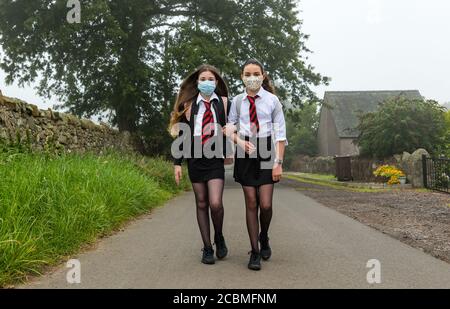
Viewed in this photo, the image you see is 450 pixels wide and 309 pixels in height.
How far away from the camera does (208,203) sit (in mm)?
4289

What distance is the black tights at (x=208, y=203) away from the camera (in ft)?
13.6

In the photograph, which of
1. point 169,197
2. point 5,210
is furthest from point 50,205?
point 169,197

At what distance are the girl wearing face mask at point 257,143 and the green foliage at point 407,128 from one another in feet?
A: 47.8

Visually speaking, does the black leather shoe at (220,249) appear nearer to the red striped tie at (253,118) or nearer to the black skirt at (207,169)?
the black skirt at (207,169)

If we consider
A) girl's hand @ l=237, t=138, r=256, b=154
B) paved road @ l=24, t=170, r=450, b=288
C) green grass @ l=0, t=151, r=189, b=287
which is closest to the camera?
paved road @ l=24, t=170, r=450, b=288

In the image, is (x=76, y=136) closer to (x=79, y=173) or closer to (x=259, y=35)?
(x=79, y=173)

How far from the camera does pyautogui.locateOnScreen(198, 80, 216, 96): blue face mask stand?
14.0 feet

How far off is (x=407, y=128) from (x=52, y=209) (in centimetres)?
1572

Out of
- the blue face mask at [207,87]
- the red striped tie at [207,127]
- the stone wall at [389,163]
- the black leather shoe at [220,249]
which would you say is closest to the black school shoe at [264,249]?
the black leather shoe at [220,249]

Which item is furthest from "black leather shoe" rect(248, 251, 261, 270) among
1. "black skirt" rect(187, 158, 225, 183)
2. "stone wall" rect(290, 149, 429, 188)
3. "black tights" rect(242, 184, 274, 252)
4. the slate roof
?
the slate roof

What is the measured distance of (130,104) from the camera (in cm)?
1619

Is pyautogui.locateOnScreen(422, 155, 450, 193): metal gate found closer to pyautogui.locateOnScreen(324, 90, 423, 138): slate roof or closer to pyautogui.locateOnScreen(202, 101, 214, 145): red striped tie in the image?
pyautogui.locateOnScreen(202, 101, 214, 145): red striped tie

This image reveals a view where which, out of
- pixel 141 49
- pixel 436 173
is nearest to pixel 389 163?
pixel 436 173
